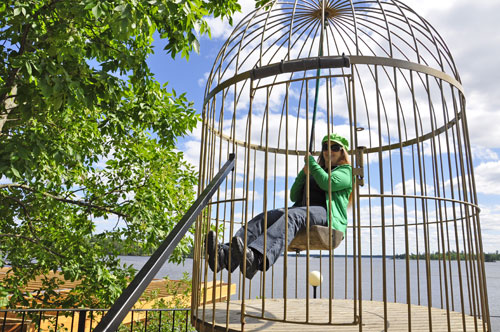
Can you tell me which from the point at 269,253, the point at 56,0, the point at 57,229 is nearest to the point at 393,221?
the point at 269,253

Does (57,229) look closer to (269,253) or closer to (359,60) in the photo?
(269,253)

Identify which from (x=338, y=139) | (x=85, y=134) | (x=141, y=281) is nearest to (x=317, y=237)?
(x=338, y=139)

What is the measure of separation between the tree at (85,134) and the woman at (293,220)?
4.88ft

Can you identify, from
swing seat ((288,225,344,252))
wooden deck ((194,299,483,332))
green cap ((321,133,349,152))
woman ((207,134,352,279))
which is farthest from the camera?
green cap ((321,133,349,152))

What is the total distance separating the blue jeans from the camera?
2.17m

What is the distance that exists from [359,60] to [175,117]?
3.25 meters

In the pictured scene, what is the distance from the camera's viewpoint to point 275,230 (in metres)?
2.24

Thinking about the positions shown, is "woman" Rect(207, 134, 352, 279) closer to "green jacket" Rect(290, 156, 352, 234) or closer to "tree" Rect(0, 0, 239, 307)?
"green jacket" Rect(290, 156, 352, 234)

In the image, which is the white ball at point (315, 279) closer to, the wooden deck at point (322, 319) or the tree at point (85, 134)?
the wooden deck at point (322, 319)

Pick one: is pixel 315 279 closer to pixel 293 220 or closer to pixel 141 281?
pixel 293 220

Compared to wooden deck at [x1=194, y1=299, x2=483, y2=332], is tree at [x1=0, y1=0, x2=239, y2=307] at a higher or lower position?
higher

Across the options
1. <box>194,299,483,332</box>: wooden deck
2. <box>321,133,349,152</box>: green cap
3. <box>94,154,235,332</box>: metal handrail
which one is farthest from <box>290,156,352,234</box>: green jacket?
<box>94,154,235,332</box>: metal handrail

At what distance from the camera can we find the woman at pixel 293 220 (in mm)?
2090

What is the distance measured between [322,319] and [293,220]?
0.67m
